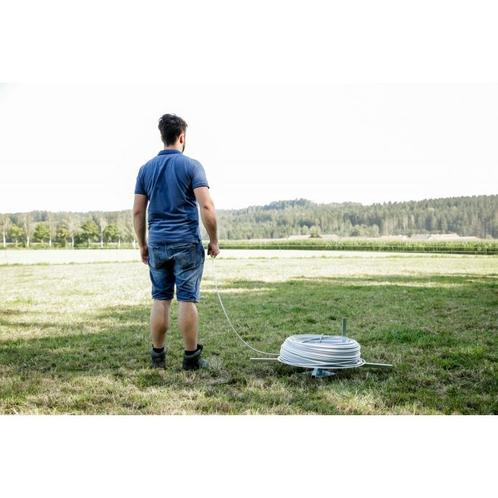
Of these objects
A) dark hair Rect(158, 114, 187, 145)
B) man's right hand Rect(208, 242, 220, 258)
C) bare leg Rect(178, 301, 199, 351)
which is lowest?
bare leg Rect(178, 301, 199, 351)

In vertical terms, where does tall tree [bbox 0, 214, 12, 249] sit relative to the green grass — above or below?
above

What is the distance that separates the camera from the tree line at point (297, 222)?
9.08 metres

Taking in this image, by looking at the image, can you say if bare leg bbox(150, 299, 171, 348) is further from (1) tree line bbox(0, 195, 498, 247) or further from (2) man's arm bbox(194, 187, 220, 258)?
(1) tree line bbox(0, 195, 498, 247)

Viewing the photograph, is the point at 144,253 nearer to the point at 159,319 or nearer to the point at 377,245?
the point at 159,319

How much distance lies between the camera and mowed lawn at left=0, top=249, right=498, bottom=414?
2488 millimetres

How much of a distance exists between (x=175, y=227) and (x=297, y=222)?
1144 cm

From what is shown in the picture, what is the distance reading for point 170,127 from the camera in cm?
302

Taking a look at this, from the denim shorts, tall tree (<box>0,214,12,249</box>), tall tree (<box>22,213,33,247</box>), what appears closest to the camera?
the denim shorts

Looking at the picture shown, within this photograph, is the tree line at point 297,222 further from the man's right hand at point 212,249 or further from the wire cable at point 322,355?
the man's right hand at point 212,249

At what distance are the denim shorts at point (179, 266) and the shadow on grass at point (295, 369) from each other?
45 centimetres

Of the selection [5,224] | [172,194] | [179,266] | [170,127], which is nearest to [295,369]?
[179,266]

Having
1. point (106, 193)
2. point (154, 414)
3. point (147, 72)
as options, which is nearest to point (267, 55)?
point (147, 72)

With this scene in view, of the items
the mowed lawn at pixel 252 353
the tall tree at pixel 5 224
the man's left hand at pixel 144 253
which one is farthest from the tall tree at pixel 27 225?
the man's left hand at pixel 144 253

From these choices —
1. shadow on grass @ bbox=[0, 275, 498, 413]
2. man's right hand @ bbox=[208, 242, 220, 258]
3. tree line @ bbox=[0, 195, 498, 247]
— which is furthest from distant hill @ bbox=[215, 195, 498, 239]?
man's right hand @ bbox=[208, 242, 220, 258]
